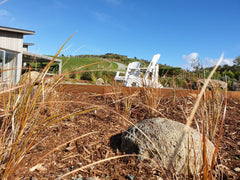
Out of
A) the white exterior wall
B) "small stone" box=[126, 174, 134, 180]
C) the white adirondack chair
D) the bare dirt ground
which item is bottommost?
"small stone" box=[126, 174, 134, 180]

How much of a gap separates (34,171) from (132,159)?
2.20 feet

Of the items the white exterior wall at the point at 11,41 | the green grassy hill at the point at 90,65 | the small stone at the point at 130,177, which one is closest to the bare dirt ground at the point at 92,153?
the small stone at the point at 130,177

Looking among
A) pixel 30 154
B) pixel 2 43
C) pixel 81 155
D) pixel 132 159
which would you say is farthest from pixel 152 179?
pixel 2 43

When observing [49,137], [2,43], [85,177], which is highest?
[2,43]

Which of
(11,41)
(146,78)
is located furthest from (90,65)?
(11,41)

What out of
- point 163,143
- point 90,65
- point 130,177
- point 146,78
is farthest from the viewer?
point 146,78

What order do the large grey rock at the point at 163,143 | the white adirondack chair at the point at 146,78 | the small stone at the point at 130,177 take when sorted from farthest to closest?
the white adirondack chair at the point at 146,78 < the large grey rock at the point at 163,143 < the small stone at the point at 130,177

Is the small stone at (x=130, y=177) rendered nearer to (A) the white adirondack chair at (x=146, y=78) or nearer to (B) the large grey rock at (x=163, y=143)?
(B) the large grey rock at (x=163, y=143)

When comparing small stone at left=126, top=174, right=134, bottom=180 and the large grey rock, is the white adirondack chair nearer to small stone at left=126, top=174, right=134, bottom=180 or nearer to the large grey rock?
the large grey rock

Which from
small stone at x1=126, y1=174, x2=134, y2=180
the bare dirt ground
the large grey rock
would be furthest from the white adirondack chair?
small stone at x1=126, y1=174, x2=134, y2=180

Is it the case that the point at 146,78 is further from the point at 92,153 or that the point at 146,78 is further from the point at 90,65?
the point at 90,65

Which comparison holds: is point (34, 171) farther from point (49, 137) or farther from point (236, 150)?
point (236, 150)

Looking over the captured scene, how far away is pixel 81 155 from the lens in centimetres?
144

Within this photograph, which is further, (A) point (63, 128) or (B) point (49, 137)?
(A) point (63, 128)
